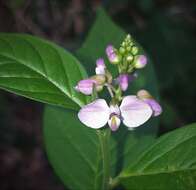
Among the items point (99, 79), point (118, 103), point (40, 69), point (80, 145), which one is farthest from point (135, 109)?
point (80, 145)

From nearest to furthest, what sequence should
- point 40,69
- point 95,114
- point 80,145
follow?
point 95,114 → point 40,69 → point 80,145

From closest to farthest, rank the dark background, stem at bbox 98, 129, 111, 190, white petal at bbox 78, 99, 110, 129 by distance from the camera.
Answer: white petal at bbox 78, 99, 110, 129
stem at bbox 98, 129, 111, 190
the dark background

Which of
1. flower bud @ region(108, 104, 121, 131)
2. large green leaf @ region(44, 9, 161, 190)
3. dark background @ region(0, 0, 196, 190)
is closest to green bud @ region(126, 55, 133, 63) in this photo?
flower bud @ region(108, 104, 121, 131)

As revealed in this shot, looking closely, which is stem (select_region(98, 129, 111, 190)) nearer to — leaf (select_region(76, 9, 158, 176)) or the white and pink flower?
the white and pink flower

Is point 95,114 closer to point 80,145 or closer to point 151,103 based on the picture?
point 151,103

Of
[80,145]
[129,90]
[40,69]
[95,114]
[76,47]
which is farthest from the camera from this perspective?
[76,47]

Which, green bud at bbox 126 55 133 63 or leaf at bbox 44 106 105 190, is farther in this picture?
leaf at bbox 44 106 105 190

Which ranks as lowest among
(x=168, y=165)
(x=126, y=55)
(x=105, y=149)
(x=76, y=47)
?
(x=168, y=165)
